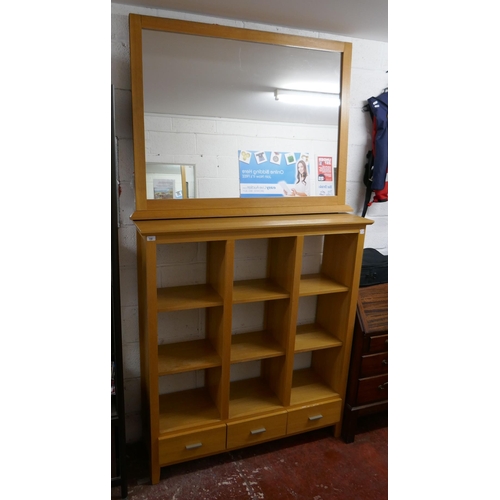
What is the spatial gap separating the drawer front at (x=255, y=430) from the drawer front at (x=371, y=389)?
49cm

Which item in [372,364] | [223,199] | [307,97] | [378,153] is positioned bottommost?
[372,364]

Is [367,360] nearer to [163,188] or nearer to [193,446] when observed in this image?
[193,446]

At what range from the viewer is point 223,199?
2070mm

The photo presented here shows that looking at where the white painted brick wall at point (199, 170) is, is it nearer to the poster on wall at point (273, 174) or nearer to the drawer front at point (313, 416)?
the poster on wall at point (273, 174)

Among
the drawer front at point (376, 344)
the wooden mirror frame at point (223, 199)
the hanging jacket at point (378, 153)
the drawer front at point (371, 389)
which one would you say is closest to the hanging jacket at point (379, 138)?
the hanging jacket at point (378, 153)

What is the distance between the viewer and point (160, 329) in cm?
222

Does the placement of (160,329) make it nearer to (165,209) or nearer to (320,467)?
(165,209)

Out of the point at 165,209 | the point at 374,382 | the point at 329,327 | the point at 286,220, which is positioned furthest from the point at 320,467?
the point at 165,209

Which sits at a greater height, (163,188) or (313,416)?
(163,188)

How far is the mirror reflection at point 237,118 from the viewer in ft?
6.25

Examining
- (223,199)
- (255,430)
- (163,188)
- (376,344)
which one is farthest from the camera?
(376,344)

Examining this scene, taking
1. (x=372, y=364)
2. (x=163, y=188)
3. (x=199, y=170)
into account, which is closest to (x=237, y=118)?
(x=199, y=170)

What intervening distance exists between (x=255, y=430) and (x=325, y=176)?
1531mm
